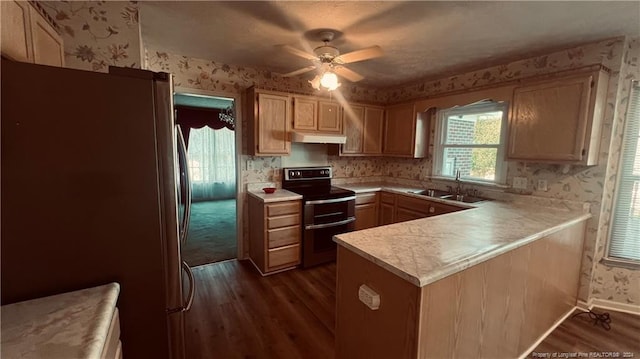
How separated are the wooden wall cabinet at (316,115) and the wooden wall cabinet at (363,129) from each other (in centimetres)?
16

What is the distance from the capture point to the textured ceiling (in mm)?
1834

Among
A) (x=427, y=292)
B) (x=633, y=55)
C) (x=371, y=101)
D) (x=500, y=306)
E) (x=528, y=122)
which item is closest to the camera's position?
(x=427, y=292)

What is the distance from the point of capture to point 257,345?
2.00 meters

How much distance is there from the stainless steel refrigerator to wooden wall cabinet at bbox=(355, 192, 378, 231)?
2.68m

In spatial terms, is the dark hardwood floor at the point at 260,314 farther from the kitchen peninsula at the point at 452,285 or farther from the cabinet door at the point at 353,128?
the cabinet door at the point at 353,128

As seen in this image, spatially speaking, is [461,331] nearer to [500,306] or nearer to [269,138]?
[500,306]

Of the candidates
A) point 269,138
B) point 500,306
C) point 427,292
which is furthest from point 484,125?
point 427,292

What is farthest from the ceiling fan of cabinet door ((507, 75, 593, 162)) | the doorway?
the doorway

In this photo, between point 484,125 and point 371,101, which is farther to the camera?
point 371,101

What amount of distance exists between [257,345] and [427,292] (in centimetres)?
146

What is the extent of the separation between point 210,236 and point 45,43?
343 centimetres

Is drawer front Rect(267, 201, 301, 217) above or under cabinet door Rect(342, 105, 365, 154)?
under

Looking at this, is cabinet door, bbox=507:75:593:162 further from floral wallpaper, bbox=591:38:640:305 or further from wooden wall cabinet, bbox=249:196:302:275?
wooden wall cabinet, bbox=249:196:302:275

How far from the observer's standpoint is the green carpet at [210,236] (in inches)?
142
